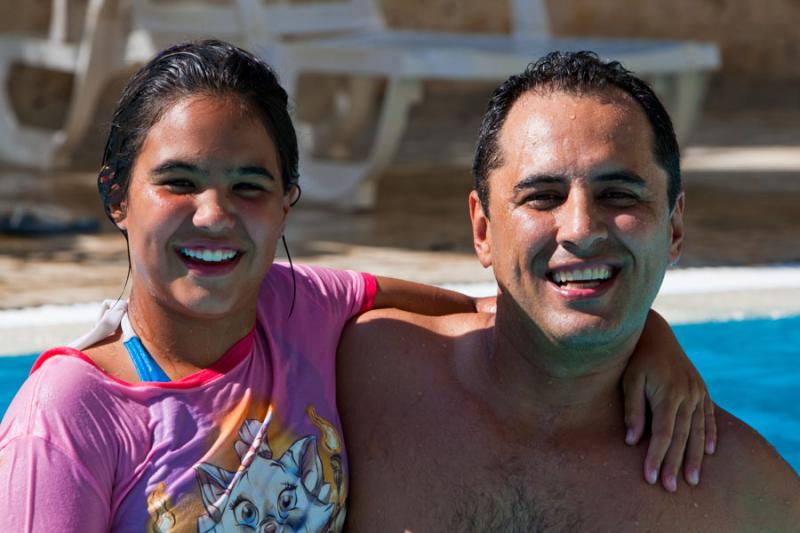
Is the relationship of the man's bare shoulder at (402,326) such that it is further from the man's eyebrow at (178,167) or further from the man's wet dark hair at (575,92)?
the man's eyebrow at (178,167)

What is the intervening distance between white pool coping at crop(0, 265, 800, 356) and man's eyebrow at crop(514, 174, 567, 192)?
2.07 metres

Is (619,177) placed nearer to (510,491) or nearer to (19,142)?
(510,491)

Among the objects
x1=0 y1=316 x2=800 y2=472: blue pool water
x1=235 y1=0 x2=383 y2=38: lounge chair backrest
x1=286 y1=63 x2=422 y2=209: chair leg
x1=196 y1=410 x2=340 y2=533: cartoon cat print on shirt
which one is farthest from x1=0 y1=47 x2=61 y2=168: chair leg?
x1=196 y1=410 x2=340 y2=533: cartoon cat print on shirt

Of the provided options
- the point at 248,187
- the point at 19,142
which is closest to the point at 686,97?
the point at 19,142

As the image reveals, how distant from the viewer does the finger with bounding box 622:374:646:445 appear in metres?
2.09

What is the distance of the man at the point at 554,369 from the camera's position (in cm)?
196

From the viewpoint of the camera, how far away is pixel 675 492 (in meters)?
2.05

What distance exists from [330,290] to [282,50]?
4202 millimetres

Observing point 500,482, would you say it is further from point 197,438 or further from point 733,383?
point 733,383

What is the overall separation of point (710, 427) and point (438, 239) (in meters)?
3.66

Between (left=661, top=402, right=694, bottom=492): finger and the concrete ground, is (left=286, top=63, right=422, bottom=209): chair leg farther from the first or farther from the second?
(left=661, top=402, right=694, bottom=492): finger

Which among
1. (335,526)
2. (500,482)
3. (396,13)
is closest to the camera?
(335,526)

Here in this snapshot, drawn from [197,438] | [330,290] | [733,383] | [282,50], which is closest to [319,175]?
[282,50]

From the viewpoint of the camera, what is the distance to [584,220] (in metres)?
1.93
